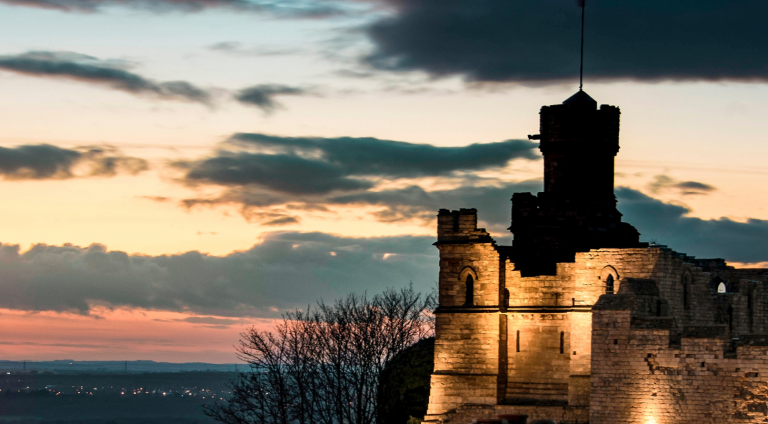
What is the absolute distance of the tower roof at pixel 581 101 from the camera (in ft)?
Result: 203

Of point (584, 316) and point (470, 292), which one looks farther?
point (470, 292)

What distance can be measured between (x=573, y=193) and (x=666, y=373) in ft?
51.1

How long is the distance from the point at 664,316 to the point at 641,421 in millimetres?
5140

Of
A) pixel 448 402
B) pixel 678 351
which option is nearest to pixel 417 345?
pixel 448 402

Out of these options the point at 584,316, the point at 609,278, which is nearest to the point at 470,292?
the point at 584,316

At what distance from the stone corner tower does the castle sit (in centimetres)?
7

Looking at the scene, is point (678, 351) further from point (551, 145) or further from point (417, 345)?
point (417, 345)

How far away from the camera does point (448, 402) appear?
5800 centimetres

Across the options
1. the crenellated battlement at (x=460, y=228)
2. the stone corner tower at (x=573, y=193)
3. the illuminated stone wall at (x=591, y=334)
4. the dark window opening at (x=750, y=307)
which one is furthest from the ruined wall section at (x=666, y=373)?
the stone corner tower at (x=573, y=193)

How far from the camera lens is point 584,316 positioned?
181ft

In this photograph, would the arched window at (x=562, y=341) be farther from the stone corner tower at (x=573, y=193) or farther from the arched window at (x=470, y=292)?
the stone corner tower at (x=573, y=193)

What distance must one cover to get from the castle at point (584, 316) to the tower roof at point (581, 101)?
10 cm

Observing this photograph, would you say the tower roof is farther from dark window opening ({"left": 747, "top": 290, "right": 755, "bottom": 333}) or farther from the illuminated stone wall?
dark window opening ({"left": 747, "top": 290, "right": 755, "bottom": 333})

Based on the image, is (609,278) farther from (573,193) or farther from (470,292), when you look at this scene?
(573,193)
